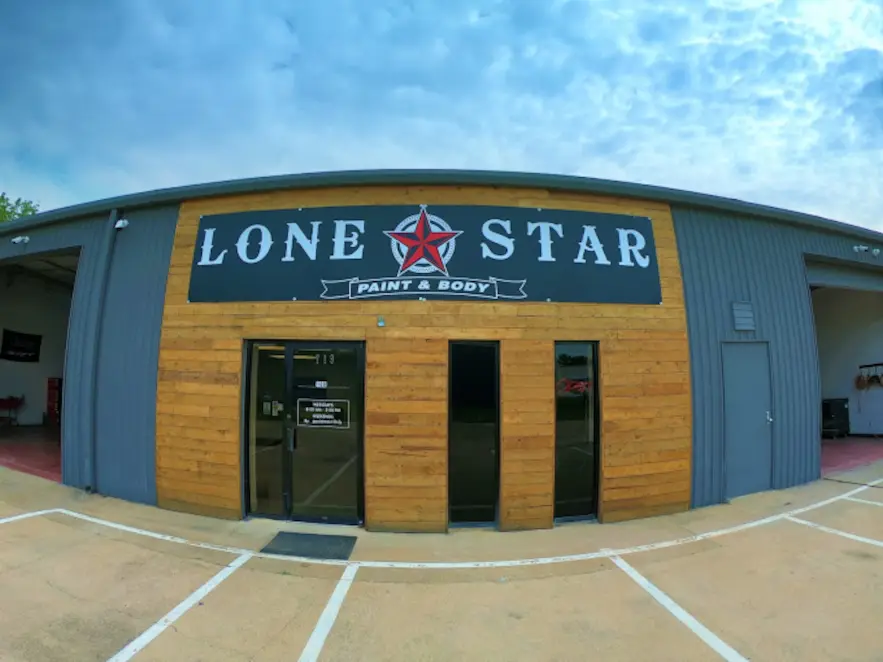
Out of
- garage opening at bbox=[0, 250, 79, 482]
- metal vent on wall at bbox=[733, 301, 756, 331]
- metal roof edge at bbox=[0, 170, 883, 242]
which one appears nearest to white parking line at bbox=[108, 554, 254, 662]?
metal roof edge at bbox=[0, 170, 883, 242]

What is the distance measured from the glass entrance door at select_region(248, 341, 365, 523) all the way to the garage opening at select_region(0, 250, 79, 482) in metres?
9.16

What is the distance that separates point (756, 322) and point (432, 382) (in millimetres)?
5786

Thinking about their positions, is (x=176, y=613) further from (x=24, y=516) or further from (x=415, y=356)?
(x=24, y=516)

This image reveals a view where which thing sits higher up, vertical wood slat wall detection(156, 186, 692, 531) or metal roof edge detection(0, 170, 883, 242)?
metal roof edge detection(0, 170, 883, 242)

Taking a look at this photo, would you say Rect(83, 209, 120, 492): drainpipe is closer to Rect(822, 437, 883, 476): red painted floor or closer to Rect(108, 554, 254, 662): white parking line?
Rect(108, 554, 254, 662): white parking line

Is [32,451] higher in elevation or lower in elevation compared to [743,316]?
lower

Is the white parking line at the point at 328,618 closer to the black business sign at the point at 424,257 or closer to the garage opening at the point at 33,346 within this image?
the black business sign at the point at 424,257

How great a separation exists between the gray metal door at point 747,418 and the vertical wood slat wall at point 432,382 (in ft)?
3.43

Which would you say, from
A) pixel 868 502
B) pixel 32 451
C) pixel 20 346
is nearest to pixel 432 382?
pixel 868 502

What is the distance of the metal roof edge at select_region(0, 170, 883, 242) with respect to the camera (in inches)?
227

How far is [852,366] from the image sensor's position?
12047 millimetres

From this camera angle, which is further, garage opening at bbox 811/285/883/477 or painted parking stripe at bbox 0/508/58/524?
garage opening at bbox 811/285/883/477

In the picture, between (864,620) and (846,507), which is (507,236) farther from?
(846,507)

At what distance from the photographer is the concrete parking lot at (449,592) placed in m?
3.15
